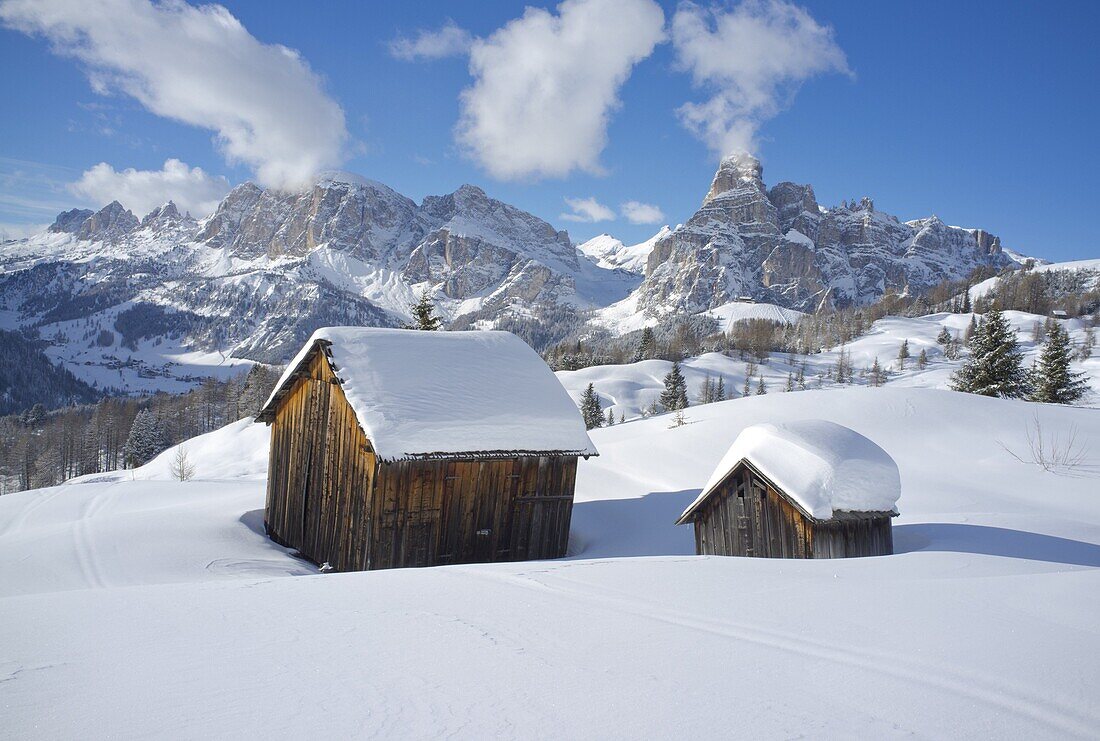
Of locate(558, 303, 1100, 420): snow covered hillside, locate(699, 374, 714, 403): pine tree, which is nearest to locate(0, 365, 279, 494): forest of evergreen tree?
locate(558, 303, 1100, 420): snow covered hillside

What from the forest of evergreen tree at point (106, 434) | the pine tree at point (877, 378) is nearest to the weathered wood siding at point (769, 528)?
the forest of evergreen tree at point (106, 434)

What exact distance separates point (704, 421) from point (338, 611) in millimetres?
23607

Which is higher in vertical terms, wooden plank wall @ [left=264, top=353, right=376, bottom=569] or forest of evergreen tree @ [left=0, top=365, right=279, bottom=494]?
wooden plank wall @ [left=264, top=353, right=376, bottom=569]

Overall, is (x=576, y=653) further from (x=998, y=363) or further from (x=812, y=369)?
(x=812, y=369)

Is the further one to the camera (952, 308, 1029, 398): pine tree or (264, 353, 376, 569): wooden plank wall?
(952, 308, 1029, 398): pine tree

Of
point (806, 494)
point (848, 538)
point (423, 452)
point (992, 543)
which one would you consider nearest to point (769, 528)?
point (806, 494)

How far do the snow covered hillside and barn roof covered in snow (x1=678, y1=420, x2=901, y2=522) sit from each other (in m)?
70.4

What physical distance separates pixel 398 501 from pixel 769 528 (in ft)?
25.1

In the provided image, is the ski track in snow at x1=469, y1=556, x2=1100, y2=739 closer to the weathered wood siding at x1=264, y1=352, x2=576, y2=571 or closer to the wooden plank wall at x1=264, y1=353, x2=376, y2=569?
the weathered wood siding at x1=264, y1=352, x2=576, y2=571

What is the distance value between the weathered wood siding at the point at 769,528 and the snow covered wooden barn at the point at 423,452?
3.39 m

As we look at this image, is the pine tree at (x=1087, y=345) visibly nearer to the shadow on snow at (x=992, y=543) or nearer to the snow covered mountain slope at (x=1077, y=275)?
the snow covered mountain slope at (x=1077, y=275)

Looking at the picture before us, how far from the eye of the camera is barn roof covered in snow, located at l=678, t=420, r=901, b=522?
10992mm

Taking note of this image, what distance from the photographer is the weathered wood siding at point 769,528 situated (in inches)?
440

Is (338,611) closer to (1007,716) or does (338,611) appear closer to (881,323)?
(1007,716)
